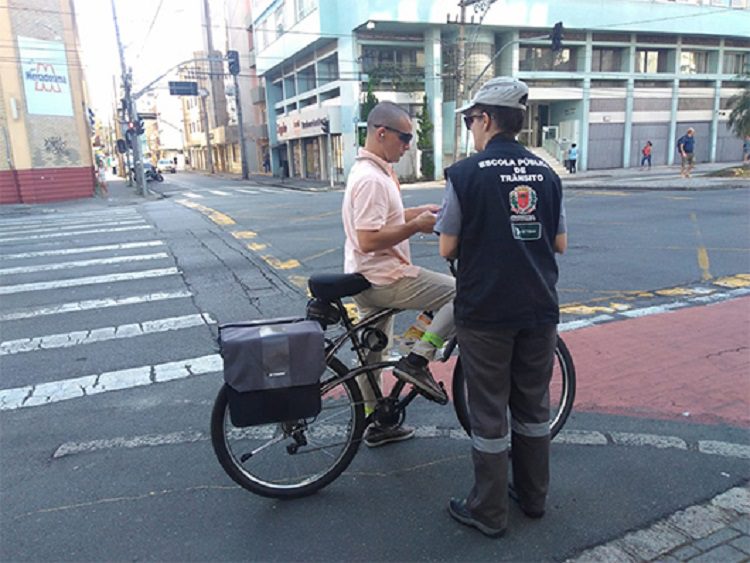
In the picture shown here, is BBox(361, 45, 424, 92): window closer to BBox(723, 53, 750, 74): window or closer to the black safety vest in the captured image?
BBox(723, 53, 750, 74): window

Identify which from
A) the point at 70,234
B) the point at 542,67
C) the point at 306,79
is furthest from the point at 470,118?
the point at 306,79

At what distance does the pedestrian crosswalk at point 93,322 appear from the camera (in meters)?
5.05

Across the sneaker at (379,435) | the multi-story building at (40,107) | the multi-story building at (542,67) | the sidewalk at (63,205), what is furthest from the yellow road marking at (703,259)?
the multi-story building at (40,107)

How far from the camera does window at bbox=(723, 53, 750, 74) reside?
4109 cm

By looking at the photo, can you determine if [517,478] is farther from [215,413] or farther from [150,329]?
[150,329]

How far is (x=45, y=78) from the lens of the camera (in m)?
25.0

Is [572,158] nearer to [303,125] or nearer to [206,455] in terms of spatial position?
[303,125]

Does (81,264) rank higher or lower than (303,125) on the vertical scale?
lower

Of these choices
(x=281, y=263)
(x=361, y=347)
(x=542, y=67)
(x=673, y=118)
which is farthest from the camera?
(x=673, y=118)

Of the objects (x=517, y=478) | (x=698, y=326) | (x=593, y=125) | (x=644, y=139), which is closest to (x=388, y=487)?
(x=517, y=478)

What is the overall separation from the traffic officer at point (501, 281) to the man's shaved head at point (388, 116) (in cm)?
53

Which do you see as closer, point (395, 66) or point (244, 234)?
point (244, 234)

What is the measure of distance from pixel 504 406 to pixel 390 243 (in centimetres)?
105

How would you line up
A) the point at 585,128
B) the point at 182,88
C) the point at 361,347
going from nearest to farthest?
the point at 361,347, the point at 182,88, the point at 585,128
